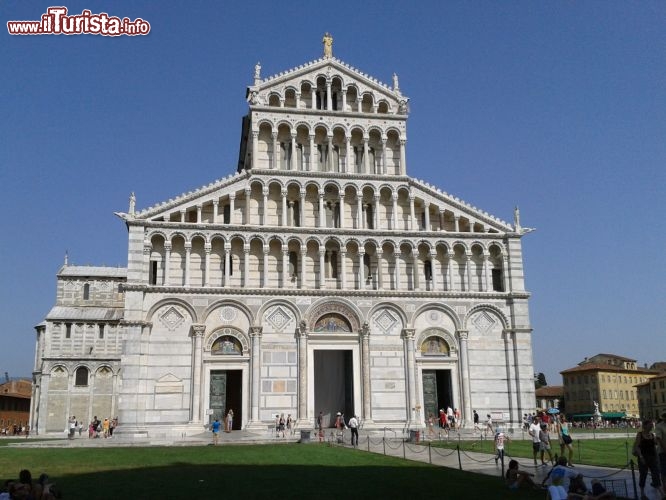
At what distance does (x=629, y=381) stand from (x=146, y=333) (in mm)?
81769

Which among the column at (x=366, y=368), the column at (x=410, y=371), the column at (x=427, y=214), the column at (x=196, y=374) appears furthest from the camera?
the column at (x=427, y=214)

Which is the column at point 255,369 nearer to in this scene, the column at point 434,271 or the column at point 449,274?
the column at point 434,271

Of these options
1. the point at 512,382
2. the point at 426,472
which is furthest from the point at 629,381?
the point at 426,472

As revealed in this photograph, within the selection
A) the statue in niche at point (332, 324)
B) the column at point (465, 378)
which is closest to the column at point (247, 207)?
the statue in niche at point (332, 324)

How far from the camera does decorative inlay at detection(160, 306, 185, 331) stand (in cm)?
3606

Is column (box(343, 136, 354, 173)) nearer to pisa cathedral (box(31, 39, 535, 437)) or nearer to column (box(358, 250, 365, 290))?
pisa cathedral (box(31, 39, 535, 437))

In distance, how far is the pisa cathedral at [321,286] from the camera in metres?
36.0

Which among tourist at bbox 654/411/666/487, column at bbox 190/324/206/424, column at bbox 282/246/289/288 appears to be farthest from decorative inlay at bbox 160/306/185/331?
tourist at bbox 654/411/666/487

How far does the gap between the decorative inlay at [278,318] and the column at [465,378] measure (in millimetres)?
10049

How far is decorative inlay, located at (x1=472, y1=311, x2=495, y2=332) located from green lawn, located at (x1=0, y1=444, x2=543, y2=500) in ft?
49.3

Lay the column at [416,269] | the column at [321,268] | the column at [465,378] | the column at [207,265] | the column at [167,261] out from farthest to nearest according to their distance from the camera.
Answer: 1. the column at [416,269]
2. the column at [321,268]
3. the column at [465,378]
4. the column at [207,265]
5. the column at [167,261]

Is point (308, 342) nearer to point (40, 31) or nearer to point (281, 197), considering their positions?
point (281, 197)

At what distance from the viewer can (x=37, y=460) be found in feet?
77.7

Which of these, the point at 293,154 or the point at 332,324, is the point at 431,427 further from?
the point at 293,154
